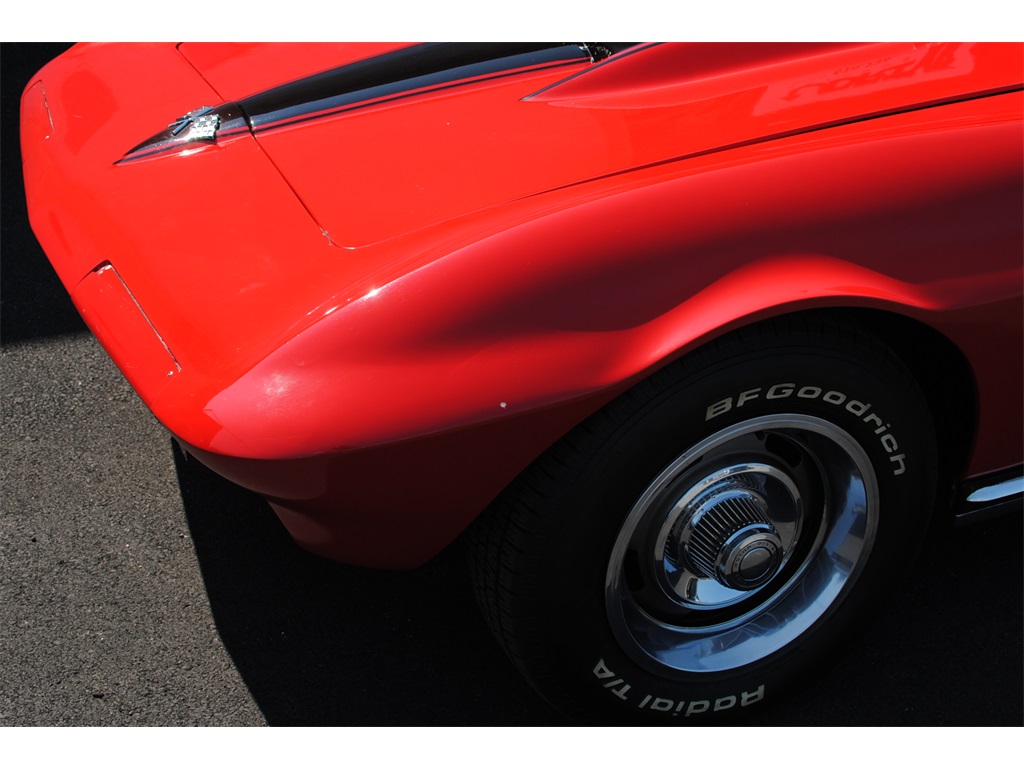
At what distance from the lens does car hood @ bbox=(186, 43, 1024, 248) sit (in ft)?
5.60

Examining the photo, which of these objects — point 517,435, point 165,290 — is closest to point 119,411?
point 165,290

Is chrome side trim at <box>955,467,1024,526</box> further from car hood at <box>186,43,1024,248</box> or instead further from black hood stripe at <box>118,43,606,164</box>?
black hood stripe at <box>118,43,606,164</box>

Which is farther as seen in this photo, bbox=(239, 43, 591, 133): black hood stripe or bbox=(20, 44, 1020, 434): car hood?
bbox=(239, 43, 591, 133): black hood stripe

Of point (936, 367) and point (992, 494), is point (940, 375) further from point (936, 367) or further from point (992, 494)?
point (992, 494)

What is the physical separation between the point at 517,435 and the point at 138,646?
3.74 feet

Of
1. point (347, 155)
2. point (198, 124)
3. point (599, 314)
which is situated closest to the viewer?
point (599, 314)

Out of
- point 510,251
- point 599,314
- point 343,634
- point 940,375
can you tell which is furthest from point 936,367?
point 343,634

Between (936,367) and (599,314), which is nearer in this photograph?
(599,314)

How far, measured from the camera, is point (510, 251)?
151cm

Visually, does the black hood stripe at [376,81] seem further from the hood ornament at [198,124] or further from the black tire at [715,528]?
the black tire at [715,528]

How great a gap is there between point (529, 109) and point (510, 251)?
1.61ft

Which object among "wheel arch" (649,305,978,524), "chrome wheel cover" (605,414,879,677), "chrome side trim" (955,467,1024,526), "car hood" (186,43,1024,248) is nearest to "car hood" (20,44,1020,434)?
"car hood" (186,43,1024,248)

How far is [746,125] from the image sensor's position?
1.76m

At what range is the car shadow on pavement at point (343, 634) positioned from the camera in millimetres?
2074
